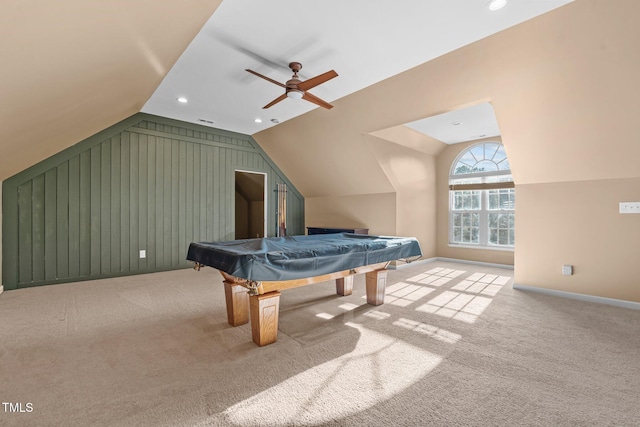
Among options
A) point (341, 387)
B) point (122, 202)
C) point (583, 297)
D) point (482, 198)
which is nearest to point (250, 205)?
point (122, 202)

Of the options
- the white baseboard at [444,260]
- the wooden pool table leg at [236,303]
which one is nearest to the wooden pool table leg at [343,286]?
the wooden pool table leg at [236,303]

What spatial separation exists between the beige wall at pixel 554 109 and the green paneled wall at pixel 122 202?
2.53 meters

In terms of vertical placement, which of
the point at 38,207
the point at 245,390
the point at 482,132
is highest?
the point at 482,132

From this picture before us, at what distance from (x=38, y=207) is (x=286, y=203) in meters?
4.34

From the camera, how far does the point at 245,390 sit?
66.6 inches

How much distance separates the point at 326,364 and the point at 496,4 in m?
2.91

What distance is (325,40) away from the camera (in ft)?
8.68

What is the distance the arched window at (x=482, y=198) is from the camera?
5.65 m

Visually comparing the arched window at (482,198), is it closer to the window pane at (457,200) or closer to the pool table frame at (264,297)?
the window pane at (457,200)

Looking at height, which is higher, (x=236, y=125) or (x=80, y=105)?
(x=236, y=125)

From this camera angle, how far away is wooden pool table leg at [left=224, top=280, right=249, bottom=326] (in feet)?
8.68

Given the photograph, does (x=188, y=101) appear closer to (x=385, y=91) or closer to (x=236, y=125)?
(x=236, y=125)

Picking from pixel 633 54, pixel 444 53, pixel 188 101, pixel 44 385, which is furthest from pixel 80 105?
pixel 633 54

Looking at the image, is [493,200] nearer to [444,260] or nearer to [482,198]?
[482,198]
